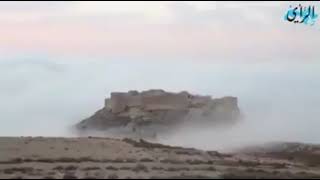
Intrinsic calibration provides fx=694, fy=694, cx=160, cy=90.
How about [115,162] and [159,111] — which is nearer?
[115,162]

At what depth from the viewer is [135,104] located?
392 ft

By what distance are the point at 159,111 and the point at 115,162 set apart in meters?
73.1

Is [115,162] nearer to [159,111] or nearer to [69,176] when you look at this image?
[69,176]

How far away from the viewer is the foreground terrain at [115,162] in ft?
125

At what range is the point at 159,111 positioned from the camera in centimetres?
11788

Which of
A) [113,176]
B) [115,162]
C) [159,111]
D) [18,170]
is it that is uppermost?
[159,111]

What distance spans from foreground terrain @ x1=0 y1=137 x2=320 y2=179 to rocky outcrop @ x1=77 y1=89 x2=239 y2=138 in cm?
5974

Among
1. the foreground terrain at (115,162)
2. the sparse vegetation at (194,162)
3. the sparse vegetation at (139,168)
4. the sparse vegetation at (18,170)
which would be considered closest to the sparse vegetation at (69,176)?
the foreground terrain at (115,162)

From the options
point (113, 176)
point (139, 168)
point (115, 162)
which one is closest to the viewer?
point (113, 176)

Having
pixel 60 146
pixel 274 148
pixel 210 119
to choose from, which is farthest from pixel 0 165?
pixel 210 119

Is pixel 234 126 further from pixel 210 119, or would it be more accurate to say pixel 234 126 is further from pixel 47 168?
pixel 47 168

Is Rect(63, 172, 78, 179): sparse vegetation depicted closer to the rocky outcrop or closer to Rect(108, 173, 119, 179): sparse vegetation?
Rect(108, 173, 119, 179): sparse vegetation

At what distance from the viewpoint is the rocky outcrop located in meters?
117

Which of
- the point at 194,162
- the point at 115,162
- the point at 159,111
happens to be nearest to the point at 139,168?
the point at 115,162
